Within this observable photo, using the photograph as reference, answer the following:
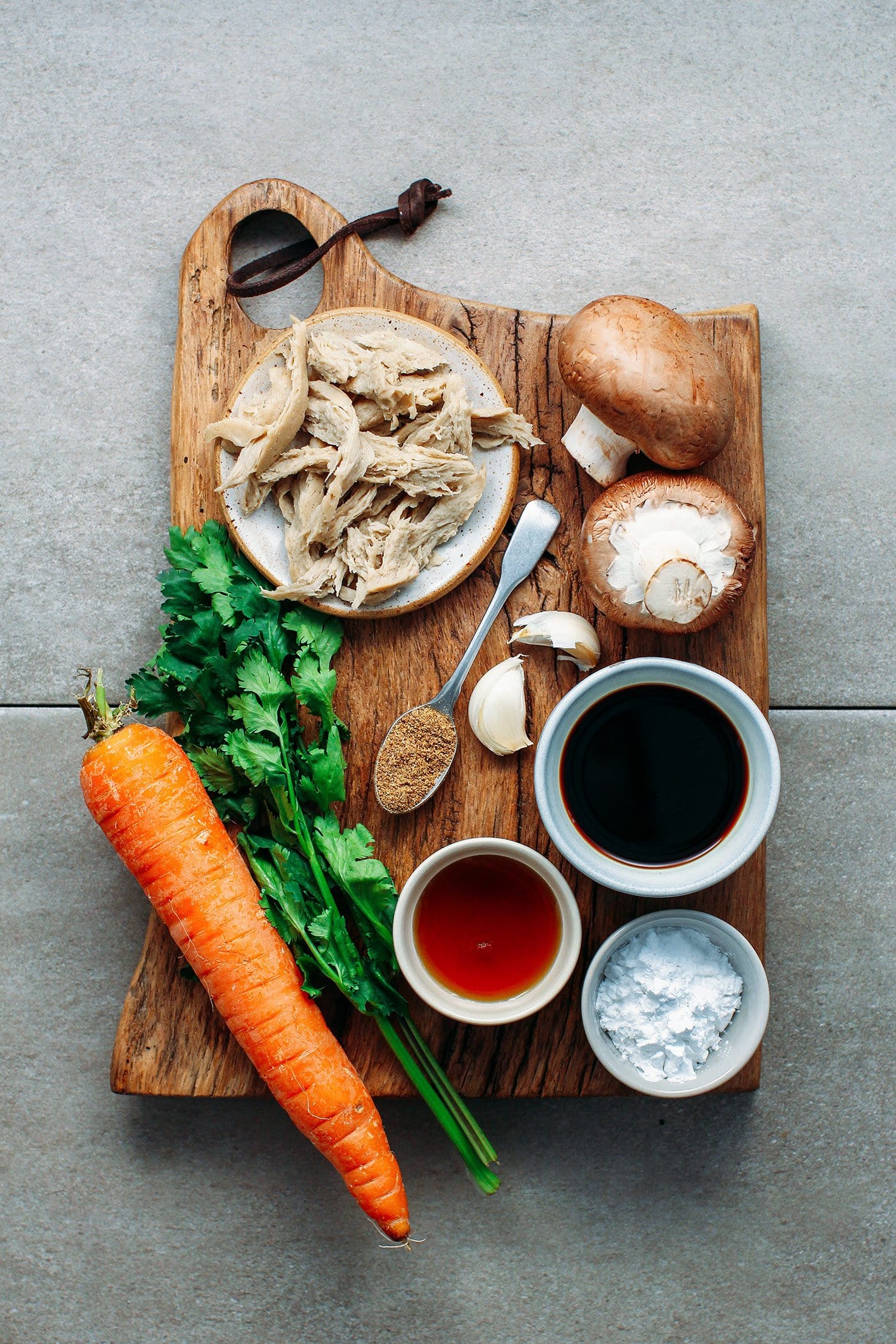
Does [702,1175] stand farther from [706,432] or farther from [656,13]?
[656,13]

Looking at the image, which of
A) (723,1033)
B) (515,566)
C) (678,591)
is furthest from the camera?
(515,566)

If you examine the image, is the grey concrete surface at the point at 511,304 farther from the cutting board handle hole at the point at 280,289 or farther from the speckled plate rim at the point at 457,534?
the speckled plate rim at the point at 457,534

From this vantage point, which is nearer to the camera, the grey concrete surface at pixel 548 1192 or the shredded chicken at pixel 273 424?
the shredded chicken at pixel 273 424

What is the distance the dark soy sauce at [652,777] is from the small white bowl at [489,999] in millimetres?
119

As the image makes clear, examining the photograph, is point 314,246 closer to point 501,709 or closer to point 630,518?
point 630,518

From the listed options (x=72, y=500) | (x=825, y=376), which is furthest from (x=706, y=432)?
(x=72, y=500)

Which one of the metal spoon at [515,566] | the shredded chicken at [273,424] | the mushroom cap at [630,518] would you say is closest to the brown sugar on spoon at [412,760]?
the metal spoon at [515,566]

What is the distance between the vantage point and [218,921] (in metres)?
1.57

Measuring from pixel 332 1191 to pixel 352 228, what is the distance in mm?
1980

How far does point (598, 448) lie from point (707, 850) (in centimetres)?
74

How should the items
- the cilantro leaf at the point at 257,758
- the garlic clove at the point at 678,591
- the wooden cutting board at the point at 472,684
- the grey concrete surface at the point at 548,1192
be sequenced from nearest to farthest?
the garlic clove at the point at 678,591, the cilantro leaf at the point at 257,758, the wooden cutting board at the point at 472,684, the grey concrete surface at the point at 548,1192

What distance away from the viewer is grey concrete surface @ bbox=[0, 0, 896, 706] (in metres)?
1.86

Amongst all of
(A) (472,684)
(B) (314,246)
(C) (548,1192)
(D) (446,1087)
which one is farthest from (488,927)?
(B) (314,246)

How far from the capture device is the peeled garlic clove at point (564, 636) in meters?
1.61
